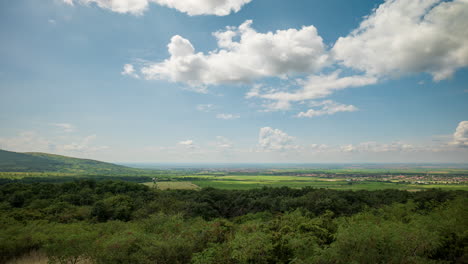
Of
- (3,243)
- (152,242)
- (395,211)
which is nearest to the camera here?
(152,242)

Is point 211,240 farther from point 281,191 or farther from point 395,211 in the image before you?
point 281,191

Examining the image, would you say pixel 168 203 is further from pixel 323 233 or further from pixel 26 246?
pixel 323 233

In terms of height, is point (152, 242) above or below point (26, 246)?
above

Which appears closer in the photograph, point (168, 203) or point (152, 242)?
point (152, 242)

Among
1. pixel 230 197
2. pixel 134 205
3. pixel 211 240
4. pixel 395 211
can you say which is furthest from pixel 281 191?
pixel 211 240

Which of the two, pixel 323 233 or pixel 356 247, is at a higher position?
pixel 356 247

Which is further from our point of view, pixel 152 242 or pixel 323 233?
pixel 323 233

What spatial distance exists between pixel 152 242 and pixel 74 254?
795 centimetres

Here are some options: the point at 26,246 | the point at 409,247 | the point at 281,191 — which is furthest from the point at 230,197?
the point at 409,247

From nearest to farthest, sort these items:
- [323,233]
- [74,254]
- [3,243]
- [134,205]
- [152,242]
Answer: [152,242], [74,254], [3,243], [323,233], [134,205]

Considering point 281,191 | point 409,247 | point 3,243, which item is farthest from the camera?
point 281,191

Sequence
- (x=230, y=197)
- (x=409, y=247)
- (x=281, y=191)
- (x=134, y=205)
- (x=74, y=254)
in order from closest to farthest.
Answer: (x=409, y=247), (x=74, y=254), (x=134, y=205), (x=230, y=197), (x=281, y=191)

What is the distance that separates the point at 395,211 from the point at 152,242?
41.8m

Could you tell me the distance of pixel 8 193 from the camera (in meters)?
55.1
